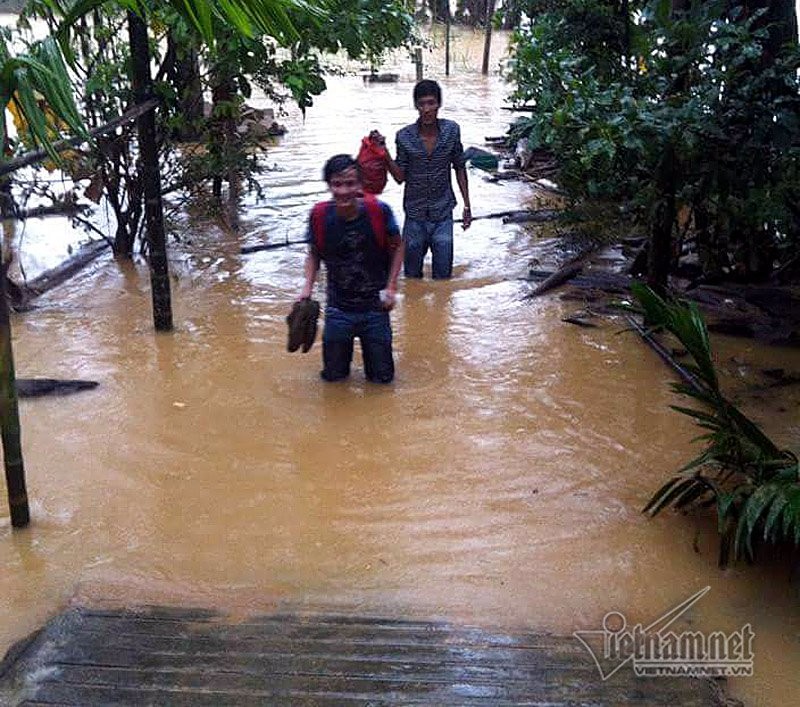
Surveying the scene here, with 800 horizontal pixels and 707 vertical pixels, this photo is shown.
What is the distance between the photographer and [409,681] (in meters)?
3.25

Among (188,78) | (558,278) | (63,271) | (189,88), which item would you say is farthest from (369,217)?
(63,271)

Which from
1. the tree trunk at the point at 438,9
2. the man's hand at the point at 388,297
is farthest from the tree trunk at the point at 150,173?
the tree trunk at the point at 438,9

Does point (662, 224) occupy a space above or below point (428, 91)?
below

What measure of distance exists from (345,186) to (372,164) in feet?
8.19

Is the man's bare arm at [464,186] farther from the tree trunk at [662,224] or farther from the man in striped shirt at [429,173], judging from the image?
the tree trunk at [662,224]

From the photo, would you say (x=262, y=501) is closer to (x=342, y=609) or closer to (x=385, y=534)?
(x=385, y=534)

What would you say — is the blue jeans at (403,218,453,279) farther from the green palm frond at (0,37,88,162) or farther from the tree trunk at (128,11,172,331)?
the green palm frond at (0,37,88,162)

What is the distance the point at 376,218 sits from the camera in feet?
19.4

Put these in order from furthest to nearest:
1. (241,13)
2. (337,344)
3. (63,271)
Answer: (63,271), (337,344), (241,13)

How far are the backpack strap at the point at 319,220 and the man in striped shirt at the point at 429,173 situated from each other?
91.8 inches

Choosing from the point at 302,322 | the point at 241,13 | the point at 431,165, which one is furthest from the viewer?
the point at 431,165

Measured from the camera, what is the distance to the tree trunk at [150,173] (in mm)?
6398

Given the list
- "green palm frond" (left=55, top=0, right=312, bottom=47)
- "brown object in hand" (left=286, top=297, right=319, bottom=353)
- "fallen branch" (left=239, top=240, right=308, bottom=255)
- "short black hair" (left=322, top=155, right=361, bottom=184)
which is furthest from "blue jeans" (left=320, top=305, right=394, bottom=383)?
"fallen branch" (left=239, top=240, right=308, bottom=255)

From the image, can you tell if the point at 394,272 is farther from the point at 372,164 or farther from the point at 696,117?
the point at 372,164
